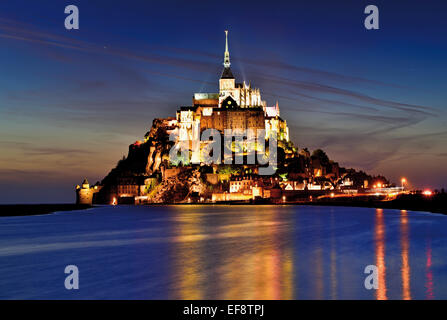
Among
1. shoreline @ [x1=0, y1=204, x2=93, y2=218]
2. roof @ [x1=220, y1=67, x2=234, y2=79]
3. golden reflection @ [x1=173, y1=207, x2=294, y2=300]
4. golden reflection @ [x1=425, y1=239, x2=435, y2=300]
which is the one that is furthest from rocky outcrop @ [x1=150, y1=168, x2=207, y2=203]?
golden reflection @ [x1=425, y1=239, x2=435, y2=300]

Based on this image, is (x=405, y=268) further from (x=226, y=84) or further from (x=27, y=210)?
(x=226, y=84)

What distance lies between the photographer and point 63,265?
47.7ft

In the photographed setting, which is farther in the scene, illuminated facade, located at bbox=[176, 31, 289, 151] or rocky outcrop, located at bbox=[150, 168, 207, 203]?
illuminated facade, located at bbox=[176, 31, 289, 151]

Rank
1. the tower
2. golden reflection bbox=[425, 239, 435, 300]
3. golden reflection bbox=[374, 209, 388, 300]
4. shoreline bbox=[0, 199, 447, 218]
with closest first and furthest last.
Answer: golden reflection bbox=[425, 239, 435, 300] < golden reflection bbox=[374, 209, 388, 300] < shoreline bbox=[0, 199, 447, 218] < the tower

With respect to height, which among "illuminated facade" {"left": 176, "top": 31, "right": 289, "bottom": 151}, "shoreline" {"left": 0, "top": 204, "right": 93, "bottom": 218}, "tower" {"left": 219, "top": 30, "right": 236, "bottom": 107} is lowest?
"shoreline" {"left": 0, "top": 204, "right": 93, "bottom": 218}

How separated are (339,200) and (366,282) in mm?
72310

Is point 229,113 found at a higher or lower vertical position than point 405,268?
higher

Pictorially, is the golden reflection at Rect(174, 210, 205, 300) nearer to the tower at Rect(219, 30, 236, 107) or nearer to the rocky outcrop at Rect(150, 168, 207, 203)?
the rocky outcrop at Rect(150, 168, 207, 203)

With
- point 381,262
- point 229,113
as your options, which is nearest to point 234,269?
point 381,262

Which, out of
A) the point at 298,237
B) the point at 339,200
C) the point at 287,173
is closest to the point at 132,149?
the point at 287,173

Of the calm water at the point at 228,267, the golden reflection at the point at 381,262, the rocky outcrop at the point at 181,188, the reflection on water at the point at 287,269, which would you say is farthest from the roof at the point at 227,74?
the reflection on water at the point at 287,269

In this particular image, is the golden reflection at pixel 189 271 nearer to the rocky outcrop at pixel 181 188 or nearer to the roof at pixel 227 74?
the rocky outcrop at pixel 181 188

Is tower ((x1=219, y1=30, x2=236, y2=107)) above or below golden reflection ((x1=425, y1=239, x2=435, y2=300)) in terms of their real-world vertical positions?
above
